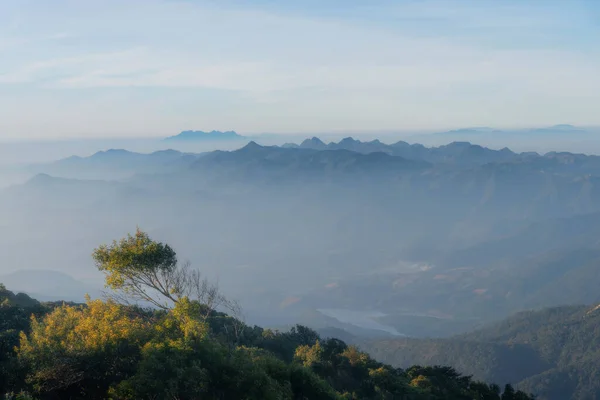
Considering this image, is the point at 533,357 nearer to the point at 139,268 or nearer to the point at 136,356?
the point at 139,268

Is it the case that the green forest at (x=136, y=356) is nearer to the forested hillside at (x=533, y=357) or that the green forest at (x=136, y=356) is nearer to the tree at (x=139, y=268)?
the tree at (x=139, y=268)

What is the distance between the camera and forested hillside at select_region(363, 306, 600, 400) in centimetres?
14800

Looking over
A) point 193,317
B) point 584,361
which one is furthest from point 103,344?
point 584,361

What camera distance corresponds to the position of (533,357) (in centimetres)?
17638

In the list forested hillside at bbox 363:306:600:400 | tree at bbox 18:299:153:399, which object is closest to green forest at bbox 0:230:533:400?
tree at bbox 18:299:153:399

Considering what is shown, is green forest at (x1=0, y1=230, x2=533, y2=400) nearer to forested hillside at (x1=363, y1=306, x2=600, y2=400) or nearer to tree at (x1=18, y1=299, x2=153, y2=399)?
tree at (x1=18, y1=299, x2=153, y2=399)

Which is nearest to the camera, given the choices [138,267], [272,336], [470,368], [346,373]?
[138,267]

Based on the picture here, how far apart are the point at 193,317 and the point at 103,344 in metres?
4.67

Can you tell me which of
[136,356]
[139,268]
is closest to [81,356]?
[136,356]

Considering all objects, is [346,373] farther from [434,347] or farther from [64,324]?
[434,347]

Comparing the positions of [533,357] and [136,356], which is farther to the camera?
[533,357]

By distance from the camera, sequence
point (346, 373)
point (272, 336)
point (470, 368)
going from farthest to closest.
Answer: point (470, 368) < point (272, 336) < point (346, 373)

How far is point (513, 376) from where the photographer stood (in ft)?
538

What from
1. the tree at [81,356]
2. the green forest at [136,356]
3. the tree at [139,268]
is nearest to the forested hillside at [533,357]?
the tree at [139,268]
